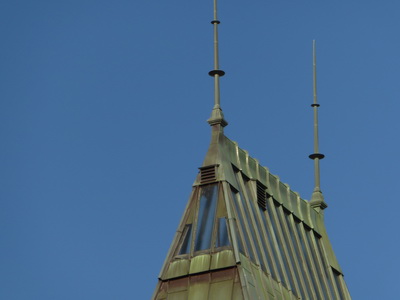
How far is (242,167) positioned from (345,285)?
29.0 ft

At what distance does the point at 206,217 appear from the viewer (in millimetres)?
81812

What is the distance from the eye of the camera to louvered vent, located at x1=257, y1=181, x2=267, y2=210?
280ft

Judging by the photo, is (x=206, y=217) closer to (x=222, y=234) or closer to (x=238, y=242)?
(x=222, y=234)

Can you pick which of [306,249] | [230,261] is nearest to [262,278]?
[230,261]

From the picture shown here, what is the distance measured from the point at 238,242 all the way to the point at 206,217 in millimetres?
1919

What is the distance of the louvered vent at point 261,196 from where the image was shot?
85.3 metres

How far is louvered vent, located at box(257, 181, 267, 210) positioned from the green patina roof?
4 cm

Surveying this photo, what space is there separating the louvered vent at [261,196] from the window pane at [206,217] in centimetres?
316

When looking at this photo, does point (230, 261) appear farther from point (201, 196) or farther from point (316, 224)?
point (316, 224)

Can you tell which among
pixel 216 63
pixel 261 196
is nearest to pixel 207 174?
pixel 261 196

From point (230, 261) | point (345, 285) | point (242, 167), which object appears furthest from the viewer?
point (345, 285)

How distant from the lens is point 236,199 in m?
82.9

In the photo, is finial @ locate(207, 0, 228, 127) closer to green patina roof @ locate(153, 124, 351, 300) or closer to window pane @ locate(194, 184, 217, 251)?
green patina roof @ locate(153, 124, 351, 300)

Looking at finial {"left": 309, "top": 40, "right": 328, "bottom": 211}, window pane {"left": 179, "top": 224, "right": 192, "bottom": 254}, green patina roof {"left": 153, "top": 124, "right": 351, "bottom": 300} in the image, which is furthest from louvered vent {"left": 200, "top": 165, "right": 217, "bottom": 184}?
finial {"left": 309, "top": 40, "right": 328, "bottom": 211}
